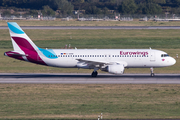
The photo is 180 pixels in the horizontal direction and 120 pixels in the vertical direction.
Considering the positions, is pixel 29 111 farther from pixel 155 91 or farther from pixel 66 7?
pixel 66 7

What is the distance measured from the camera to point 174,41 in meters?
76.9

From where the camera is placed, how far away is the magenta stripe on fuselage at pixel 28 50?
41.0 metres

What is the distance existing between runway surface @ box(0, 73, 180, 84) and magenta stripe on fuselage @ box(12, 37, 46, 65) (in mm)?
2573

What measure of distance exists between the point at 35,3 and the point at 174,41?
12741 centimetres

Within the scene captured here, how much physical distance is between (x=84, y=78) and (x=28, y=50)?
28.2 feet

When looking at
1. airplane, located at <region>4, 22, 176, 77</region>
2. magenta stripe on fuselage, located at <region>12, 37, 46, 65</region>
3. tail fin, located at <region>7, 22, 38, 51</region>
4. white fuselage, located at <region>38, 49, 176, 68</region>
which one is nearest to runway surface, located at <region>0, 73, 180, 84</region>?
airplane, located at <region>4, 22, 176, 77</region>

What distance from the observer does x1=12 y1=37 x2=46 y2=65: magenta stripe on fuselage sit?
134 ft

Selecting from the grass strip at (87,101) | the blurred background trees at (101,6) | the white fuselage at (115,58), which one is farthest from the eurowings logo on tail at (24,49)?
the blurred background trees at (101,6)

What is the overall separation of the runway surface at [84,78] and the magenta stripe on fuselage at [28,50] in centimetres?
257

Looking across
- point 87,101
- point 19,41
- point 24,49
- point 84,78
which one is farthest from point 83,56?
point 87,101

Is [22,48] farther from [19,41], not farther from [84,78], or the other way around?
[84,78]

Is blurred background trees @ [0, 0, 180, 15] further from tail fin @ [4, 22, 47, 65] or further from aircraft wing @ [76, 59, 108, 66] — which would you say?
tail fin @ [4, 22, 47, 65]

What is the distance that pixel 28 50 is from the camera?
4116cm

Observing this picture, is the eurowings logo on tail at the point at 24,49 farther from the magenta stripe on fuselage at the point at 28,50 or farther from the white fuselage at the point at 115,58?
the white fuselage at the point at 115,58
